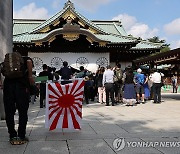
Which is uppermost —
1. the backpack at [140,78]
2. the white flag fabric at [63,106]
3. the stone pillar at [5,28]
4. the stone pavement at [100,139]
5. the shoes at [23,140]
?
the stone pillar at [5,28]

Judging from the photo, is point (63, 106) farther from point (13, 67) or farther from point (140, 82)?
point (140, 82)

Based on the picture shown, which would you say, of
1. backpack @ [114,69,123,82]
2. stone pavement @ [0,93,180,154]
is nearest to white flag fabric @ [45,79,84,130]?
stone pavement @ [0,93,180,154]

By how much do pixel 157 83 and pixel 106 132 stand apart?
7.69 m

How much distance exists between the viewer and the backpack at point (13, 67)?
15.2 feet

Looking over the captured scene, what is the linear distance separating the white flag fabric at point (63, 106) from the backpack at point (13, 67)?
1154 millimetres

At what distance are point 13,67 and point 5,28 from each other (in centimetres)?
301

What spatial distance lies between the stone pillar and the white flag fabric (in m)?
1.95

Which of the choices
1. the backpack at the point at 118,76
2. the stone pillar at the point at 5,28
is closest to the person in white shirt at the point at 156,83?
the backpack at the point at 118,76

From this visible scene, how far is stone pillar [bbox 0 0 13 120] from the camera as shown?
23.0 feet

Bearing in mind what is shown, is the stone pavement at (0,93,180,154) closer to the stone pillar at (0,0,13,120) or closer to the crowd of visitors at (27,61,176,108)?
the stone pillar at (0,0,13,120)

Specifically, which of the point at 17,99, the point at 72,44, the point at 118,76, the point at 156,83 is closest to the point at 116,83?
the point at 118,76

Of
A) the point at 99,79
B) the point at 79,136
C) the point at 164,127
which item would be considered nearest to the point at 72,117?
the point at 79,136

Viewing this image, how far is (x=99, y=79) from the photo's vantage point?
12852 mm

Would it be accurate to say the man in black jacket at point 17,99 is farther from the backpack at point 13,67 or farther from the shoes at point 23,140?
the backpack at point 13,67
